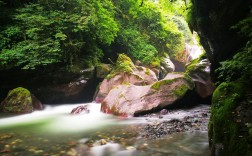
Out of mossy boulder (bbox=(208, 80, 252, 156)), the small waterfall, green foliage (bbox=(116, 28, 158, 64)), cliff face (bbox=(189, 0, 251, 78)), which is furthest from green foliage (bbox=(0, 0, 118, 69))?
mossy boulder (bbox=(208, 80, 252, 156))

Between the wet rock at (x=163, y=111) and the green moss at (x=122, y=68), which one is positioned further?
the green moss at (x=122, y=68)

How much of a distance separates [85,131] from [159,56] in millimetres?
17418

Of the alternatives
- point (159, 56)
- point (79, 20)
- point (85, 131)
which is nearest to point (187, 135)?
point (85, 131)

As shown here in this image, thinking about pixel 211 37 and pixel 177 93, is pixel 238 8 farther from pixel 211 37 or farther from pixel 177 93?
pixel 177 93

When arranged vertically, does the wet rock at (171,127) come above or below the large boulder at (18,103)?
below

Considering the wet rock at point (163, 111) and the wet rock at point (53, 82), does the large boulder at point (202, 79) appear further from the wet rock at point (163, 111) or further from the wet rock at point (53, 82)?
the wet rock at point (53, 82)

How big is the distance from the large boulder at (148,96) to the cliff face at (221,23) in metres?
1.82

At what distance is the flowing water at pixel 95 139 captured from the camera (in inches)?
221

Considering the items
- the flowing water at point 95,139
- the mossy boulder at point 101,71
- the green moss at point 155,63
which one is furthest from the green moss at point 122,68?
the green moss at point 155,63

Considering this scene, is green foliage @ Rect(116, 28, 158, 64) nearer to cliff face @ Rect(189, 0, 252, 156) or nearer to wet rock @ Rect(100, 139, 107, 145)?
cliff face @ Rect(189, 0, 252, 156)

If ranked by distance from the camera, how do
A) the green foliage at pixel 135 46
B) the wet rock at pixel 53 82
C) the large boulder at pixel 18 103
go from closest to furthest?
the large boulder at pixel 18 103, the wet rock at pixel 53 82, the green foliage at pixel 135 46

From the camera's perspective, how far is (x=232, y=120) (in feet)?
13.7

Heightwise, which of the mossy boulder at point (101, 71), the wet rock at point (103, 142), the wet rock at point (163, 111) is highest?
the mossy boulder at point (101, 71)

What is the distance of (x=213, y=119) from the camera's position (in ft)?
15.2
